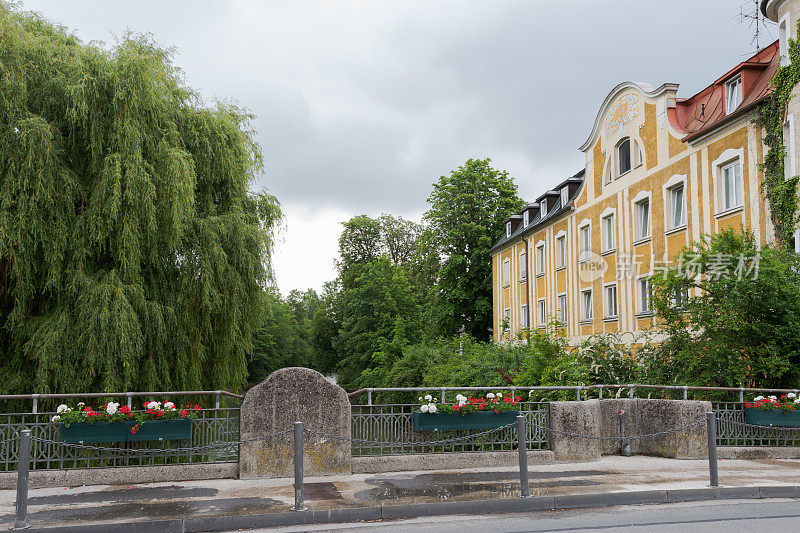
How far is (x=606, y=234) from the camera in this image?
28.3 metres

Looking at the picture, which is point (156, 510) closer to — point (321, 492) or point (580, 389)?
point (321, 492)

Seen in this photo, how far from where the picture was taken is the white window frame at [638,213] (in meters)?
24.4

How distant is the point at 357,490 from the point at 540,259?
28235 mm

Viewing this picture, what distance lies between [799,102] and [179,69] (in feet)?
Answer: 51.3

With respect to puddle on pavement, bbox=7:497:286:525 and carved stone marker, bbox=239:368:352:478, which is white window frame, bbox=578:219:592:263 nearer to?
carved stone marker, bbox=239:368:352:478

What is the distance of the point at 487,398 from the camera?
37.7 feet

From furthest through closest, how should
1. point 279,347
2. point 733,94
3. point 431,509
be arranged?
point 279,347 < point 733,94 < point 431,509

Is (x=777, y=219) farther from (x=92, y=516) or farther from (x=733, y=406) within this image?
(x=92, y=516)

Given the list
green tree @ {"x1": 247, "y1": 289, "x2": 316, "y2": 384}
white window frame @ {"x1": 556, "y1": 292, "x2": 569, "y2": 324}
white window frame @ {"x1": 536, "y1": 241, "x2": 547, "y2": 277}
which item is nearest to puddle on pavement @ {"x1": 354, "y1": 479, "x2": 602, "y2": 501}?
white window frame @ {"x1": 556, "y1": 292, "x2": 569, "y2": 324}

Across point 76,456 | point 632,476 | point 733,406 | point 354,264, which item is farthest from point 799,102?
point 354,264

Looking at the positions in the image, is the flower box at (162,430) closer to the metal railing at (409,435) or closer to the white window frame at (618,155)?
the metal railing at (409,435)

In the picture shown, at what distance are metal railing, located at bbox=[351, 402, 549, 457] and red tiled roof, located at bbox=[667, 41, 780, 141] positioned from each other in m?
12.3

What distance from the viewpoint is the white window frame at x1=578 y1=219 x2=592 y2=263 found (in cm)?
2966

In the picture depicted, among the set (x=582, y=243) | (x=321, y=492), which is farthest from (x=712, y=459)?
(x=582, y=243)
